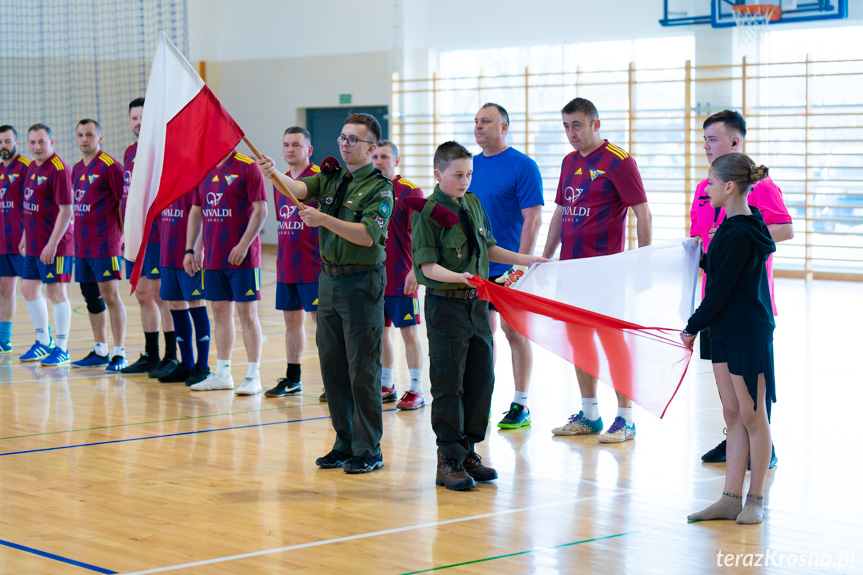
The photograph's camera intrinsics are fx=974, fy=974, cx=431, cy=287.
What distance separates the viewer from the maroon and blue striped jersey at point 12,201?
8812mm

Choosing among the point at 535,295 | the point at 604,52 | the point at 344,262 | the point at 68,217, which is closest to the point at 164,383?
the point at 68,217

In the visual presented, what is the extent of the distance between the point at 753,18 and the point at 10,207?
10.9 meters

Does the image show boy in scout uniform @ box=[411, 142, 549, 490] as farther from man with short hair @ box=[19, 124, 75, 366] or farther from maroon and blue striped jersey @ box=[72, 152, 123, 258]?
man with short hair @ box=[19, 124, 75, 366]

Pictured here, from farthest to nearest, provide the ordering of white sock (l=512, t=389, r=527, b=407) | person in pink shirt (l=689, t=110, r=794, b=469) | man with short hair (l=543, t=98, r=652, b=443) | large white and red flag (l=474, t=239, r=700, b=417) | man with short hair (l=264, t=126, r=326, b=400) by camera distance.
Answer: man with short hair (l=264, t=126, r=326, b=400)
white sock (l=512, t=389, r=527, b=407)
man with short hair (l=543, t=98, r=652, b=443)
person in pink shirt (l=689, t=110, r=794, b=469)
large white and red flag (l=474, t=239, r=700, b=417)

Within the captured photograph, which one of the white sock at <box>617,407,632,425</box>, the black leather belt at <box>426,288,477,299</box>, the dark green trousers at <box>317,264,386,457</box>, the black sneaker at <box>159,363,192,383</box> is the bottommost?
the black sneaker at <box>159,363,192,383</box>

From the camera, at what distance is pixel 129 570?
3566 mm

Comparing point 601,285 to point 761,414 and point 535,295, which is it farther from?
point 761,414

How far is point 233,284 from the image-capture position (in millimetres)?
7094

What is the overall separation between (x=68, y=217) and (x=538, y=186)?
14.4ft

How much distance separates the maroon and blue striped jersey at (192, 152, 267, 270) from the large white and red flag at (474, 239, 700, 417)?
8.40 ft

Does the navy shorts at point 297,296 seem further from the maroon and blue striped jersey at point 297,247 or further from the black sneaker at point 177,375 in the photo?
the black sneaker at point 177,375

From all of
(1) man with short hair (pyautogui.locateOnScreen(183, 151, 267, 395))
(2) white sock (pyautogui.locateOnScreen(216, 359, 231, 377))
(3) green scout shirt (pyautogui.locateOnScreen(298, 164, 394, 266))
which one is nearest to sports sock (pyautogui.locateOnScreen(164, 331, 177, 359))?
(2) white sock (pyautogui.locateOnScreen(216, 359, 231, 377))

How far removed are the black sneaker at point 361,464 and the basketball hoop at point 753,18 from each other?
11740 millimetres

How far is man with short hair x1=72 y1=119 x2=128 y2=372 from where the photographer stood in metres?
8.00
